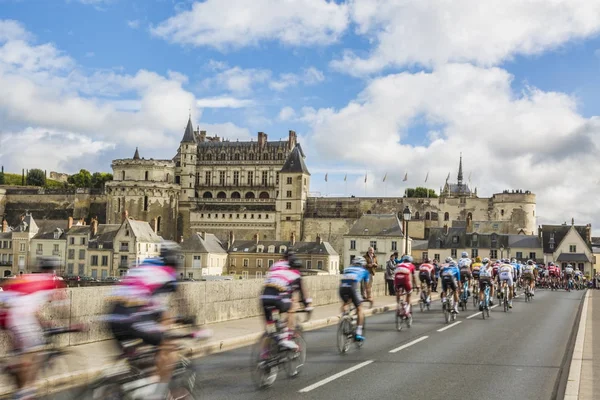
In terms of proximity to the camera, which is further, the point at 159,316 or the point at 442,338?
the point at 442,338

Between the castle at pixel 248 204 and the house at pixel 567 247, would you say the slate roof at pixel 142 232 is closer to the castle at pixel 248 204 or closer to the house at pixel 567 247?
the castle at pixel 248 204

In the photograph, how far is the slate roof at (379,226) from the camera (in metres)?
78.2

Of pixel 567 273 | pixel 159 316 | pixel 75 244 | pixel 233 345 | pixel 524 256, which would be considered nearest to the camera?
pixel 159 316

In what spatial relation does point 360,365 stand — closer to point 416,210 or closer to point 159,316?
point 159,316

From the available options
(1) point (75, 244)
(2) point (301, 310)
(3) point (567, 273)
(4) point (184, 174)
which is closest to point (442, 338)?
(2) point (301, 310)

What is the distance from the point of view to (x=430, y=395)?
8742 mm

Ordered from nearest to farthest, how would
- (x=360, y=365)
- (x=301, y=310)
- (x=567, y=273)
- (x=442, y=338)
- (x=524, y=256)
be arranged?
(x=301, y=310), (x=360, y=365), (x=442, y=338), (x=567, y=273), (x=524, y=256)

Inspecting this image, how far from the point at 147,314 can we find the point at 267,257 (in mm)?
76977

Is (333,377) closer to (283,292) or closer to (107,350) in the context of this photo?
(283,292)

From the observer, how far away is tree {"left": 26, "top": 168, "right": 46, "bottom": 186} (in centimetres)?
15543

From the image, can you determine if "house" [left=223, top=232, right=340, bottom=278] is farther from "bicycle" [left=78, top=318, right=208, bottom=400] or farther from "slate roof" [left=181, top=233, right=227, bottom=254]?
"bicycle" [left=78, top=318, right=208, bottom=400]

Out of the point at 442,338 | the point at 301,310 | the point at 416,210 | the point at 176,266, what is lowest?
the point at 442,338

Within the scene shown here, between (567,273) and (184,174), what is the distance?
282 feet

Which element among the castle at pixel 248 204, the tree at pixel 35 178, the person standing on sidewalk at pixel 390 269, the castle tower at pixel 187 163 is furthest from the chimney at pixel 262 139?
the person standing on sidewalk at pixel 390 269
